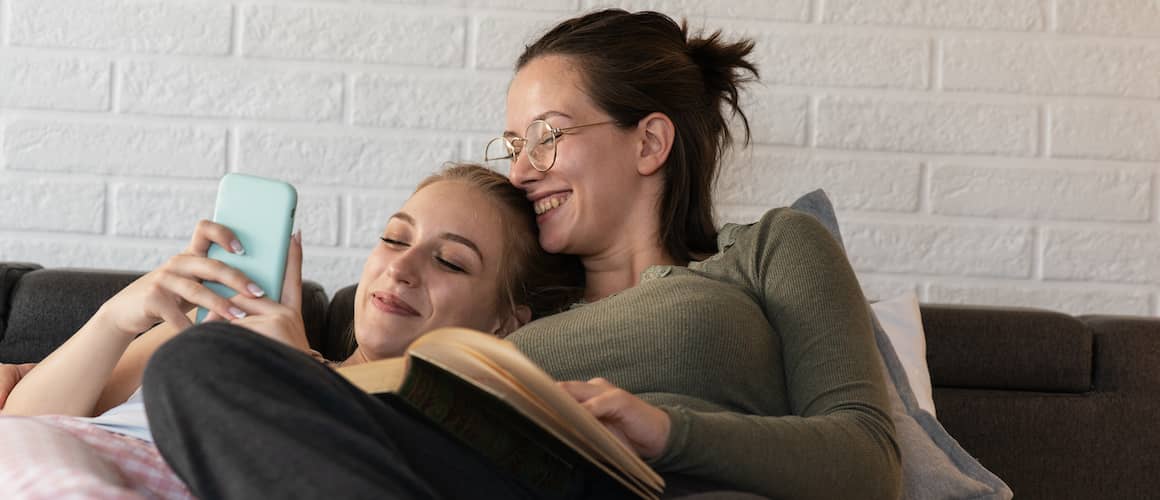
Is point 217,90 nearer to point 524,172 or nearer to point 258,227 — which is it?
point 524,172

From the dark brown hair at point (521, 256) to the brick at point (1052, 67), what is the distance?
3.02 feet

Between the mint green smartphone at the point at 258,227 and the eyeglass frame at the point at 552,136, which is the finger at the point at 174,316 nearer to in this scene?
the mint green smartphone at the point at 258,227

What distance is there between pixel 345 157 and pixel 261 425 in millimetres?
1355

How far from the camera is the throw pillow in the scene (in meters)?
1.56

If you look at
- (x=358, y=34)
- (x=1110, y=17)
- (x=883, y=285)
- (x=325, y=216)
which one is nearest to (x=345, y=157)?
(x=325, y=216)

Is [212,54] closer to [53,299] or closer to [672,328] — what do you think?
[53,299]

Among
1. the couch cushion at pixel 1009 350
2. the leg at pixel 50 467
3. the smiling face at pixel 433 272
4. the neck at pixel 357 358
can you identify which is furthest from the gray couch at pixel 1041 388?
the leg at pixel 50 467

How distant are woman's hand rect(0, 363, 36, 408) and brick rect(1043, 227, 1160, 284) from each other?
178 cm

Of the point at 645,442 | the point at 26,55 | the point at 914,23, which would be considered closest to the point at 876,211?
the point at 914,23

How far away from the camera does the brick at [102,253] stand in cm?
216

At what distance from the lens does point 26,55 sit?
2145mm

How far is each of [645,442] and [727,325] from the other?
0.32 m

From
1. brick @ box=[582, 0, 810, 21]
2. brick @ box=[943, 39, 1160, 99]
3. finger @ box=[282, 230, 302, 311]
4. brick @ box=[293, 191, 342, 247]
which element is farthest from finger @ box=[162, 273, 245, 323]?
brick @ box=[943, 39, 1160, 99]

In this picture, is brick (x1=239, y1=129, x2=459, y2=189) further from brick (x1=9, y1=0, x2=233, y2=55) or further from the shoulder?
the shoulder
